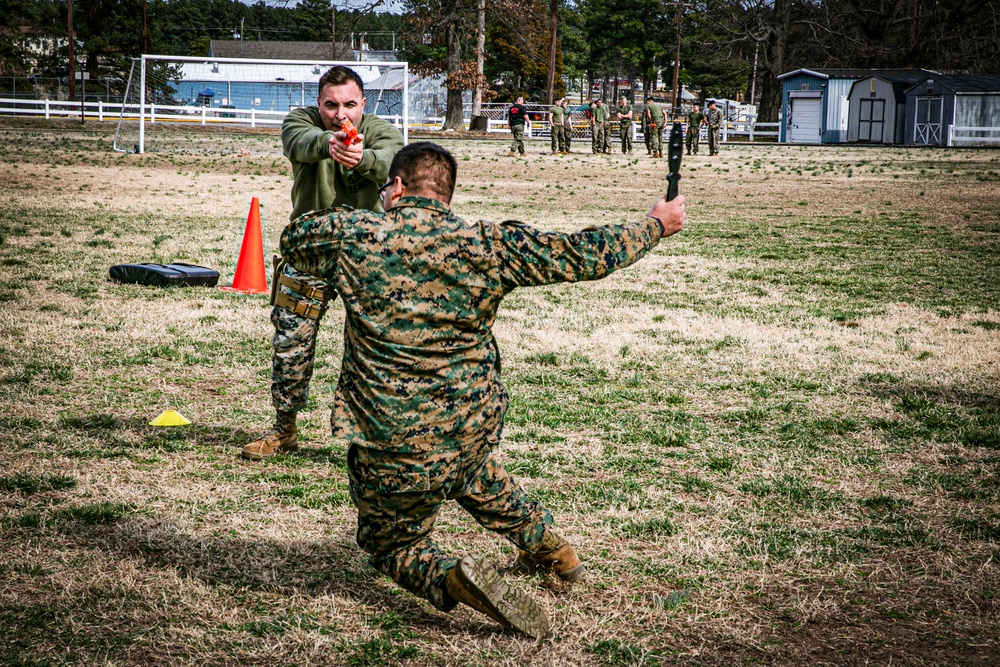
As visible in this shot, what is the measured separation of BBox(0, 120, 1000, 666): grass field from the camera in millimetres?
3520

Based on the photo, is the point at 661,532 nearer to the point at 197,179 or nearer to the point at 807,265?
the point at 807,265

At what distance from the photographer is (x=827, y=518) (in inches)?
182

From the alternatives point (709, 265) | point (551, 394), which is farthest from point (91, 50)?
point (551, 394)

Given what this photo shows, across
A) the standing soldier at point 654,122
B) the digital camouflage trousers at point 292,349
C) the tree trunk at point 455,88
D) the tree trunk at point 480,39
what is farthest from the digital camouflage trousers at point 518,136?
the digital camouflage trousers at point 292,349

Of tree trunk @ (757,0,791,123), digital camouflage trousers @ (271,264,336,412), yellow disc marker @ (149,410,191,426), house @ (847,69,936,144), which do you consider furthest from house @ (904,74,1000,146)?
digital camouflage trousers @ (271,264,336,412)

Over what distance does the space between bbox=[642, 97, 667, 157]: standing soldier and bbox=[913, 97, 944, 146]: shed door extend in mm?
17452

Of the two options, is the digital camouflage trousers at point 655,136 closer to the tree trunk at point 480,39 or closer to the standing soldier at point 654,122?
the standing soldier at point 654,122

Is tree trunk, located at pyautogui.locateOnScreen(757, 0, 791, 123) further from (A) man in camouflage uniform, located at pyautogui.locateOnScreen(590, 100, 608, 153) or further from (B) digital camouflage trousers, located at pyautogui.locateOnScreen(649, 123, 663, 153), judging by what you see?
(A) man in camouflage uniform, located at pyautogui.locateOnScreen(590, 100, 608, 153)

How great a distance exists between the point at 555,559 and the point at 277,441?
2.08 m

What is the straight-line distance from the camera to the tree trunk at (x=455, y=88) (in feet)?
177

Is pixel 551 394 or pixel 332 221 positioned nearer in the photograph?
pixel 332 221

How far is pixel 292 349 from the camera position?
494 cm

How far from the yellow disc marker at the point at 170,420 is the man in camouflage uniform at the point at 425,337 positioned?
9.28ft

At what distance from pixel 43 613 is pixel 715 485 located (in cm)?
313
